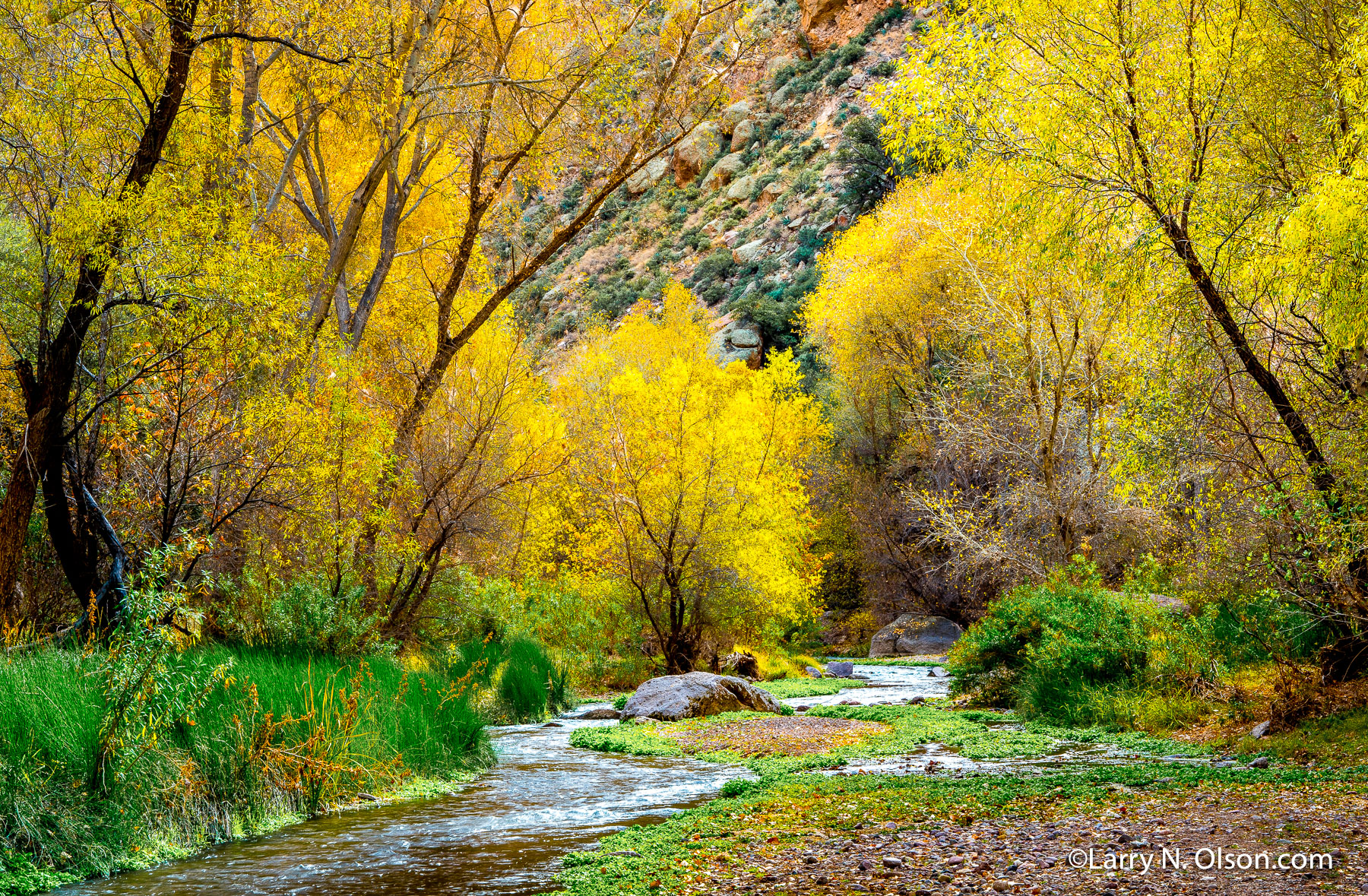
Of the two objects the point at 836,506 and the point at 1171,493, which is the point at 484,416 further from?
the point at 836,506

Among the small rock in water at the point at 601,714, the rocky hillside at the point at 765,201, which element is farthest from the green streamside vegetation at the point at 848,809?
the rocky hillside at the point at 765,201

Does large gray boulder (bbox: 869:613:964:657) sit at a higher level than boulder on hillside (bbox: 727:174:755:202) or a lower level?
lower

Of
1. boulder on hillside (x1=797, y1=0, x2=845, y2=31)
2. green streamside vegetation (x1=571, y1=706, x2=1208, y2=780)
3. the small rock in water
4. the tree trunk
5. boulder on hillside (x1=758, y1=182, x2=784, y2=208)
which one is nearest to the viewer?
the tree trunk

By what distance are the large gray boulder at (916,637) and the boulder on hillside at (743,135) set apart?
5330cm

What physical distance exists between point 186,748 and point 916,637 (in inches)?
901

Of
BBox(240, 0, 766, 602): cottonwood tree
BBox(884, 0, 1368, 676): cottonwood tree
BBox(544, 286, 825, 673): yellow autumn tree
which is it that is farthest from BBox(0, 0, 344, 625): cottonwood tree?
BBox(544, 286, 825, 673): yellow autumn tree

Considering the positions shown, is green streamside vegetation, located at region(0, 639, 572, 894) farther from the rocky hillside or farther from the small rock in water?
the rocky hillside

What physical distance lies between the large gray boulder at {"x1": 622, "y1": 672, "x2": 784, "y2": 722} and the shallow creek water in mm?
2520

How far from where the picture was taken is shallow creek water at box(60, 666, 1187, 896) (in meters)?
4.72

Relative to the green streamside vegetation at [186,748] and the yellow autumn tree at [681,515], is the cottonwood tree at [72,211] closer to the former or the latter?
the green streamside vegetation at [186,748]

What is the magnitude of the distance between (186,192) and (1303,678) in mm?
12134

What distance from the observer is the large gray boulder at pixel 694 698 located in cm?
1189

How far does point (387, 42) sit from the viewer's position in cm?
1203

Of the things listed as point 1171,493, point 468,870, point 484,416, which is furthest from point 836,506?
point 468,870
